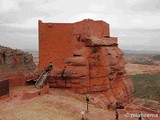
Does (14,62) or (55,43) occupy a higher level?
(55,43)

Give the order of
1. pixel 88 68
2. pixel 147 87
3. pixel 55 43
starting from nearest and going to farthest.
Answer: pixel 55 43, pixel 88 68, pixel 147 87

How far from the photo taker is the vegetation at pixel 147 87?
76500mm

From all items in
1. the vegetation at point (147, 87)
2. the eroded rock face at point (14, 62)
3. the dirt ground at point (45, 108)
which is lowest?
the vegetation at point (147, 87)

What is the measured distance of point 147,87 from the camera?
83625 millimetres

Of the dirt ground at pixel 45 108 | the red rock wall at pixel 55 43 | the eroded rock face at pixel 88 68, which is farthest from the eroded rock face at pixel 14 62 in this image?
the dirt ground at pixel 45 108

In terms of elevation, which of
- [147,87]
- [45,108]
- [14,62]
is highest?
[14,62]

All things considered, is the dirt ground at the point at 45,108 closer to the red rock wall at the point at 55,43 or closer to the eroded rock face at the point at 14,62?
the red rock wall at the point at 55,43

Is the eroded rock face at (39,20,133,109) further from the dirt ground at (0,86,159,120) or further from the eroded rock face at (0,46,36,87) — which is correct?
the eroded rock face at (0,46,36,87)

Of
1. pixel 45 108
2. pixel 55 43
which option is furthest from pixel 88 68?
pixel 45 108

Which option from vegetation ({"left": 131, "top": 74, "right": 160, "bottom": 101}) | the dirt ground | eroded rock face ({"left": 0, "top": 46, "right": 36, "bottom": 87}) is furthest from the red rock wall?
vegetation ({"left": 131, "top": 74, "right": 160, "bottom": 101})

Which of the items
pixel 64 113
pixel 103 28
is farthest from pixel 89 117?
pixel 103 28

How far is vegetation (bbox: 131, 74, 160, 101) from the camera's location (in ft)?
251

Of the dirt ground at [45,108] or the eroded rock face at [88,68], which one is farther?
the eroded rock face at [88,68]

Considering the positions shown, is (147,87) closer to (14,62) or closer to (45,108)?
(14,62)
